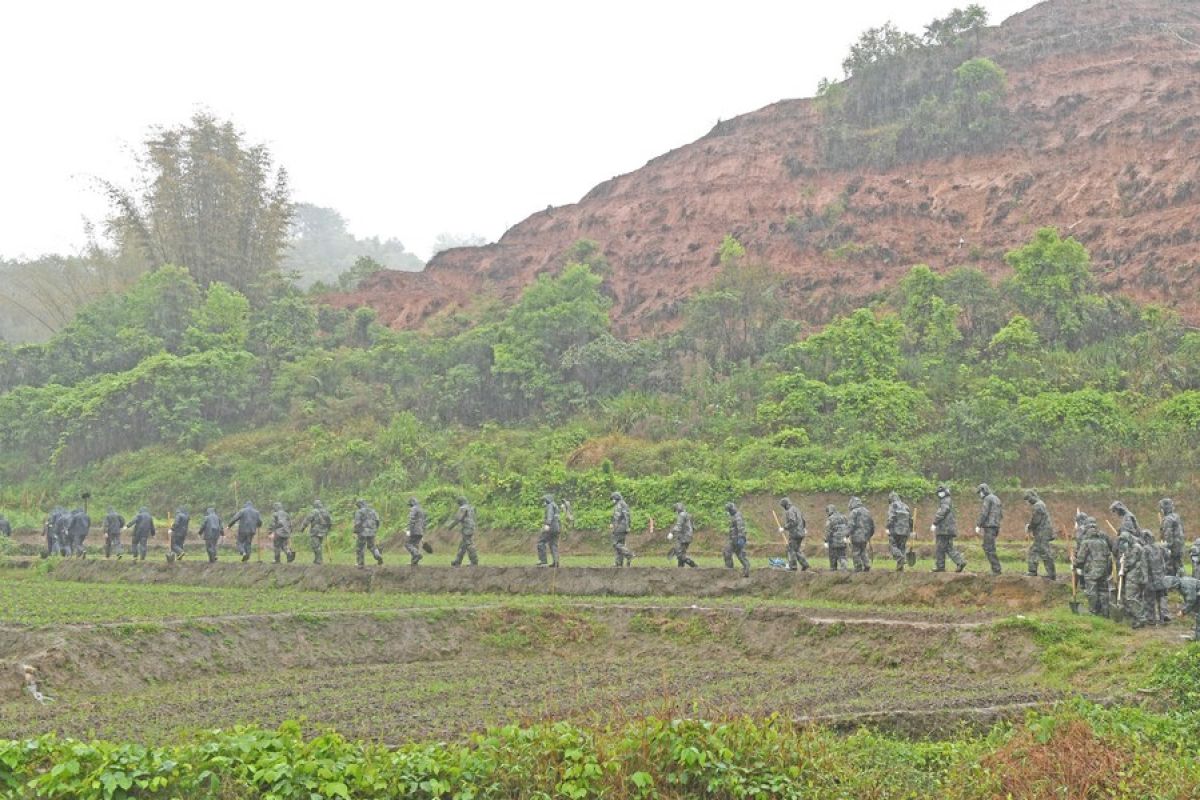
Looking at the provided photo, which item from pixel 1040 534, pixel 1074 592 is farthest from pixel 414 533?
pixel 1074 592

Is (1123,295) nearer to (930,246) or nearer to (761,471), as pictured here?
(930,246)

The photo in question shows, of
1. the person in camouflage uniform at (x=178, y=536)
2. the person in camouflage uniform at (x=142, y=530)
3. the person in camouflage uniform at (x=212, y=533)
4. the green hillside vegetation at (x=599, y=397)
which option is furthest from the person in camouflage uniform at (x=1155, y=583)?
the person in camouflage uniform at (x=142, y=530)

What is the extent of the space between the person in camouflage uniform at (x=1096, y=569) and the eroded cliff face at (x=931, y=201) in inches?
1221

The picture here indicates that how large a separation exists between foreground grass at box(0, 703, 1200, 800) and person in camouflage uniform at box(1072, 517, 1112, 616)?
822 cm

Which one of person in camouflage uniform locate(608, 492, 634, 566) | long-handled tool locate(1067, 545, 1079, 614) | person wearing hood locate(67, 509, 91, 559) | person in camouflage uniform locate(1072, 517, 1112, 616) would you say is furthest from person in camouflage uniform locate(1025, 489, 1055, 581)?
person wearing hood locate(67, 509, 91, 559)

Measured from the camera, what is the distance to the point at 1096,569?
18688 millimetres

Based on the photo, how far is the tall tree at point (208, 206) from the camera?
205ft

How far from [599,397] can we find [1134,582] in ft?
107

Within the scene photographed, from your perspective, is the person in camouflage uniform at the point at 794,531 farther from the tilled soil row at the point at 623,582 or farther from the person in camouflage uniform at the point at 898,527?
the person in camouflage uniform at the point at 898,527

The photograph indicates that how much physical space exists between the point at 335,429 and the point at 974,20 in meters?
40.3

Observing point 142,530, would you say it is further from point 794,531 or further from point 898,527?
point 898,527

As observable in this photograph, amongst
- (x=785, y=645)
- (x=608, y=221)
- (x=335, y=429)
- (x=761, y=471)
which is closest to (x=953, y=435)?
(x=761, y=471)

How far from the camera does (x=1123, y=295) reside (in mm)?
46969

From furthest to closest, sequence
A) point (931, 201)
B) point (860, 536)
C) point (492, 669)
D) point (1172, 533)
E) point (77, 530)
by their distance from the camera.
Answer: point (931, 201), point (77, 530), point (860, 536), point (1172, 533), point (492, 669)
